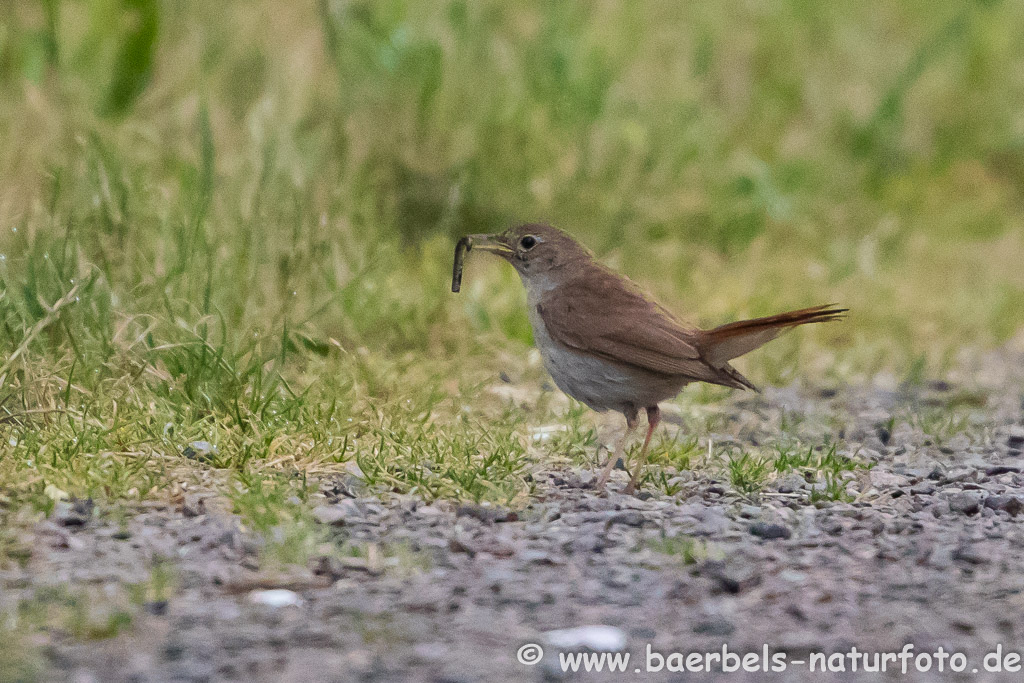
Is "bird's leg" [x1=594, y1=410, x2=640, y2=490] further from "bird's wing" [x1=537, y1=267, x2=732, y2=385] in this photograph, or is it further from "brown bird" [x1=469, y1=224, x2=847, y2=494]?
"bird's wing" [x1=537, y1=267, x2=732, y2=385]

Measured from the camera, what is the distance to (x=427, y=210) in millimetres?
7488

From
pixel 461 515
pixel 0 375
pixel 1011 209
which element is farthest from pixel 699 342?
pixel 1011 209

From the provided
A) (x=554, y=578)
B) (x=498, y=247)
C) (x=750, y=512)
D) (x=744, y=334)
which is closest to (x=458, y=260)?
(x=498, y=247)

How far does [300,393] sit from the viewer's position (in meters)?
5.23

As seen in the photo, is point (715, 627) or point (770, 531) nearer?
point (715, 627)

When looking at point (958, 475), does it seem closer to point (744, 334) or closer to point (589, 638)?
point (744, 334)

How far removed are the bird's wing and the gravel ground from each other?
0.42m

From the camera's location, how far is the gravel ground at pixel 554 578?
3096 mm

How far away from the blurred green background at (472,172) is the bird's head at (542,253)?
788 mm

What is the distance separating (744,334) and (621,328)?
42 centimetres

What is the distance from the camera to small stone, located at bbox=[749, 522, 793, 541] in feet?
13.0

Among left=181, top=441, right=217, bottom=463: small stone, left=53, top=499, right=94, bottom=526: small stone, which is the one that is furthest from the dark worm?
left=53, top=499, right=94, bottom=526: small stone

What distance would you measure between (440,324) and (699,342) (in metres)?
1.92

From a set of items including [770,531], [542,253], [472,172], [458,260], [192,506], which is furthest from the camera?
[472,172]
